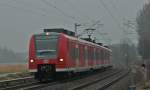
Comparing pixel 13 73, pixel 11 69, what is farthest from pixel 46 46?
pixel 11 69

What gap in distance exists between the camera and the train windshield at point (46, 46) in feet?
98.2

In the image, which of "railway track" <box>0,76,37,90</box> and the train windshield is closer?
"railway track" <box>0,76,37,90</box>

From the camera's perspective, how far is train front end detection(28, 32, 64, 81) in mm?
29766

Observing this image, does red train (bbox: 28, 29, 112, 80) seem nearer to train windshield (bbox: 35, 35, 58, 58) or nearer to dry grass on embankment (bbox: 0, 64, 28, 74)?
train windshield (bbox: 35, 35, 58, 58)

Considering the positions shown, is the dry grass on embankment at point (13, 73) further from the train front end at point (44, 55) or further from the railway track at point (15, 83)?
the train front end at point (44, 55)

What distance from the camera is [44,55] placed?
2989cm

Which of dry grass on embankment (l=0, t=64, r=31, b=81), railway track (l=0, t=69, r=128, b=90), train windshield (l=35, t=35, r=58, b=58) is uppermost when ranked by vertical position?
train windshield (l=35, t=35, r=58, b=58)

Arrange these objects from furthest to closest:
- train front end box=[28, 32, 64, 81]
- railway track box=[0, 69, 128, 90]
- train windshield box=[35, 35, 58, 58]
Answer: train windshield box=[35, 35, 58, 58] → train front end box=[28, 32, 64, 81] → railway track box=[0, 69, 128, 90]

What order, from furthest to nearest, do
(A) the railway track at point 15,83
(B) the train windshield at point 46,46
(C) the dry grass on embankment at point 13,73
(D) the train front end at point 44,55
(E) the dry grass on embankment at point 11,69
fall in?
1. (E) the dry grass on embankment at point 11,69
2. (C) the dry grass on embankment at point 13,73
3. (B) the train windshield at point 46,46
4. (D) the train front end at point 44,55
5. (A) the railway track at point 15,83

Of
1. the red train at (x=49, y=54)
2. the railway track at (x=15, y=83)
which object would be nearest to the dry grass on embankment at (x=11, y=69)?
the railway track at (x=15, y=83)

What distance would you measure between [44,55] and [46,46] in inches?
24.1

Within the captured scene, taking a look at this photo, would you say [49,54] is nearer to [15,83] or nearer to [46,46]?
[46,46]

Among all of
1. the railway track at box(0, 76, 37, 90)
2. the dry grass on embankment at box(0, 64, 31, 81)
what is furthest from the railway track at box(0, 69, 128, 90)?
the dry grass on embankment at box(0, 64, 31, 81)

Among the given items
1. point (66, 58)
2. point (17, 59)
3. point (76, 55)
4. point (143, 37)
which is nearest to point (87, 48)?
point (76, 55)
